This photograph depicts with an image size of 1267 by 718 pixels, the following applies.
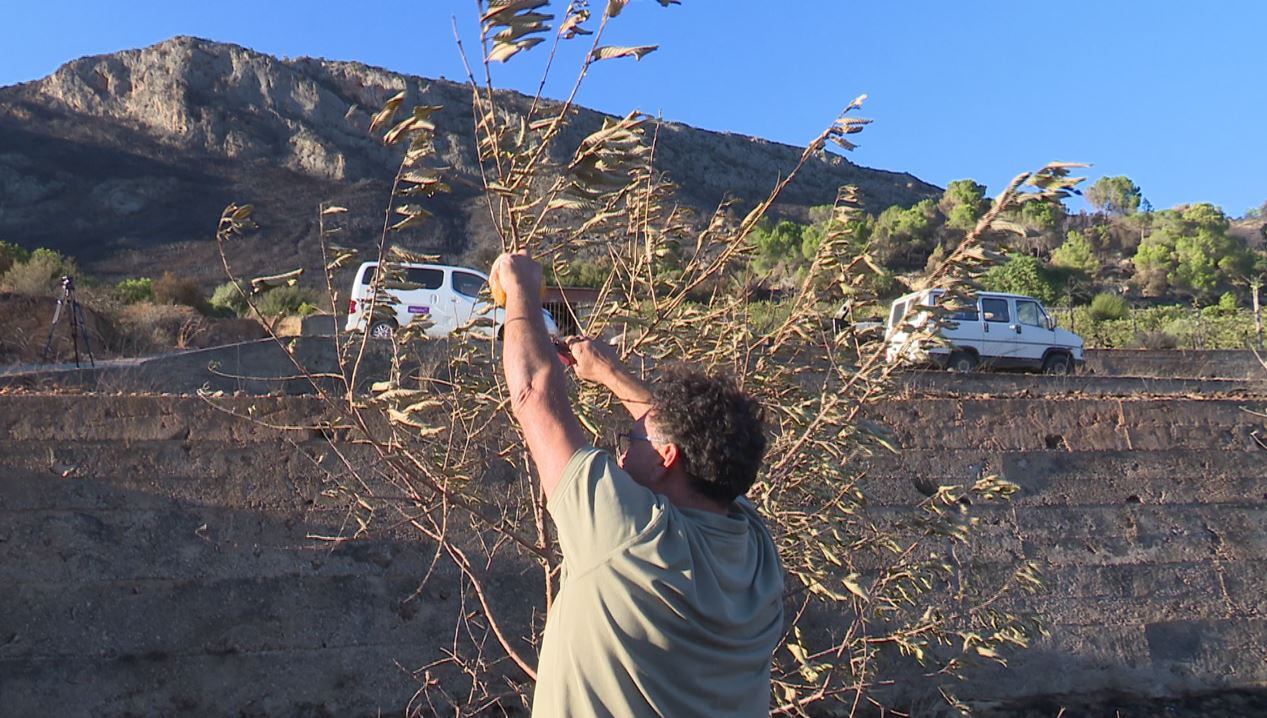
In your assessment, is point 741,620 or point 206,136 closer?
point 741,620

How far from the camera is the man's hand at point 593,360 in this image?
2.13 m

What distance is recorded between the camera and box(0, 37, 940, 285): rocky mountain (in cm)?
3569

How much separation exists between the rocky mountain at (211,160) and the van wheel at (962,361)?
713 inches

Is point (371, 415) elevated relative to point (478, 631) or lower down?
elevated

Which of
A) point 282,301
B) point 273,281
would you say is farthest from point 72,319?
point 273,281

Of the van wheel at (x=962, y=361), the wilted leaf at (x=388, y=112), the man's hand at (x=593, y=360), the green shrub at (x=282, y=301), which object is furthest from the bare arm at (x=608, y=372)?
the green shrub at (x=282, y=301)

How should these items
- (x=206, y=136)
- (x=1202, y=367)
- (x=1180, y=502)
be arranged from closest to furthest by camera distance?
1. (x=1180, y=502)
2. (x=1202, y=367)
3. (x=206, y=136)

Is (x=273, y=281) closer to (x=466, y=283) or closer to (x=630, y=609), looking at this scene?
(x=630, y=609)

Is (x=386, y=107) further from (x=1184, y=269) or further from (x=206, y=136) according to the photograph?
(x=206, y=136)

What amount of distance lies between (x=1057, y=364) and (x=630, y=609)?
49.4 ft

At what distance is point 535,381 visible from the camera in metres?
1.69

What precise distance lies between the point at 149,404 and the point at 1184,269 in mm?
33997

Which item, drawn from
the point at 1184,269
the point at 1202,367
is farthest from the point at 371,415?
the point at 1184,269

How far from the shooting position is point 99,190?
38.6m
